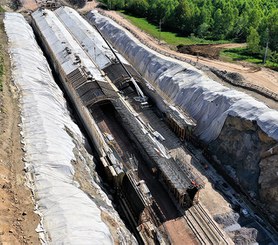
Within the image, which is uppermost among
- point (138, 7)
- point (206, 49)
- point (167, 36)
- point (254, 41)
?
point (138, 7)

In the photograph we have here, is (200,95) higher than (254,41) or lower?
lower

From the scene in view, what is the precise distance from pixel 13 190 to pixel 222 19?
50146 mm

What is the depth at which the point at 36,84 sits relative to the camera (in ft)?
107

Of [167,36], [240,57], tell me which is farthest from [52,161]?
[167,36]

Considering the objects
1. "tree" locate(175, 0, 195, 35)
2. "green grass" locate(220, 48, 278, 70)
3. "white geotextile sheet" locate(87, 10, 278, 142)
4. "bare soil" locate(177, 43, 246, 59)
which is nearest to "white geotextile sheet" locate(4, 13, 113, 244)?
"white geotextile sheet" locate(87, 10, 278, 142)

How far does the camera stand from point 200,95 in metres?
32.7

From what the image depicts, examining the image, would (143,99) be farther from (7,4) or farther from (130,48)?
(7,4)

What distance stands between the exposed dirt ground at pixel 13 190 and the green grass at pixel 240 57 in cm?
3263

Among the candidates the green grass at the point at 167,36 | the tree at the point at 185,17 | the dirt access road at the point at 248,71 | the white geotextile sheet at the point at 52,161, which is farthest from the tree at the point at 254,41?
the white geotextile sheet at the point at 52,161

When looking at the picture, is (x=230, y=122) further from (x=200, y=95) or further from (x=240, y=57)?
(x=240, y=57)

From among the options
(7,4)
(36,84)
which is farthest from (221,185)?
(7,4)

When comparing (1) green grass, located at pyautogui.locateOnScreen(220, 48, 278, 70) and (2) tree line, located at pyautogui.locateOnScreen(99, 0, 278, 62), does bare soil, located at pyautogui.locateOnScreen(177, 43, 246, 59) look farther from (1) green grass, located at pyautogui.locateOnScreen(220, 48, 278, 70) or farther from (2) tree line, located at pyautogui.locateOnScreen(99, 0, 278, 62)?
(2) tree line, located at pyautogui.locateOnScreen(99, 0, 278, 62)

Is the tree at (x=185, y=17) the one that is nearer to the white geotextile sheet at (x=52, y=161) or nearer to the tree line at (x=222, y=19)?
the tree line at (x=222, y=19)

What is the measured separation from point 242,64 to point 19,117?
31.1 metres
